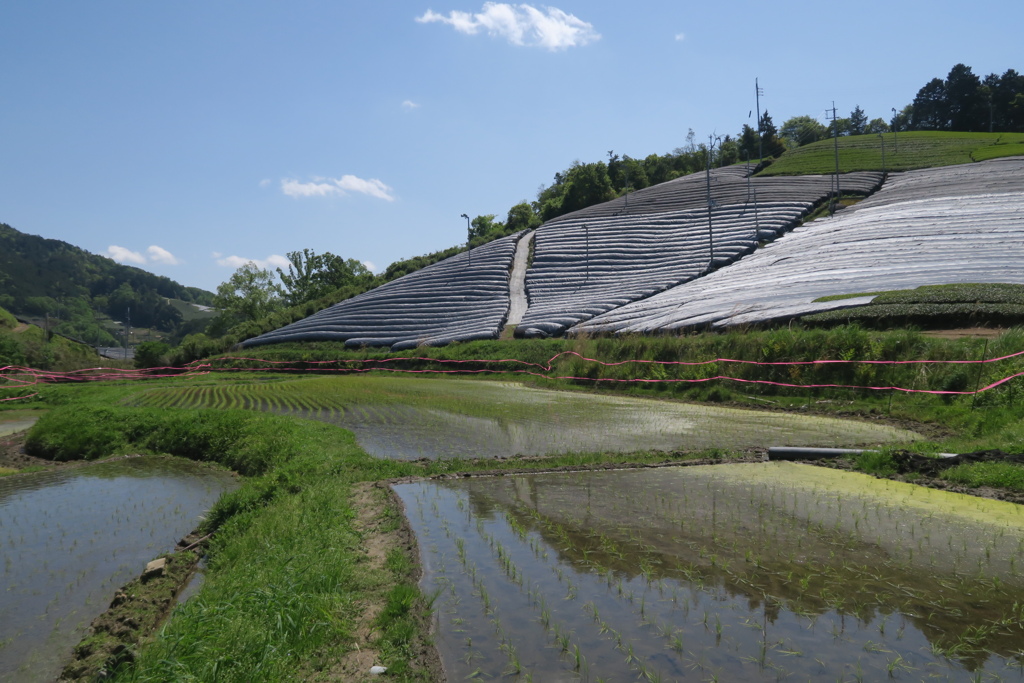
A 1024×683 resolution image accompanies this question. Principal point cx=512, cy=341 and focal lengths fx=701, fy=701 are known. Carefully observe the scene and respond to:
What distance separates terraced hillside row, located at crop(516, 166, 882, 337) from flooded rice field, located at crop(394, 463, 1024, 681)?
3209 cm

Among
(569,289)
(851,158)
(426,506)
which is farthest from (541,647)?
(851,158)

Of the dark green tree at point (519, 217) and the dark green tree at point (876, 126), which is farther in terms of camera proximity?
the dark green tree at point (876, 126)

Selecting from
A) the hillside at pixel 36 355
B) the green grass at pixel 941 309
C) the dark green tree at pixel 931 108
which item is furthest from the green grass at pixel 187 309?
the green grass at pixel 941 309

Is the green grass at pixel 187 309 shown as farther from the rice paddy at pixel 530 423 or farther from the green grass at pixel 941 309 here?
the green grass at pixel 941 309

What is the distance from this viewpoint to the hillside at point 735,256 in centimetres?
3073

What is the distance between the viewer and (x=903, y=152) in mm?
80062

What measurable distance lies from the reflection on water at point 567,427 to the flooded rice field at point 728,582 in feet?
11.0

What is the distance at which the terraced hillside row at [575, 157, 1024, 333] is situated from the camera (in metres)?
27.5

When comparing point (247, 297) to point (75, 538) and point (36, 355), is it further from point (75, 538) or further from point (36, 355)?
point (75, 538)

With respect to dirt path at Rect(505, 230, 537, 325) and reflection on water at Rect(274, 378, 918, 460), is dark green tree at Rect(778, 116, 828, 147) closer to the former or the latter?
dirt path at Rect(505, 230, 537, 325)

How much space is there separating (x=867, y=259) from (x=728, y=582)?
34578 mm

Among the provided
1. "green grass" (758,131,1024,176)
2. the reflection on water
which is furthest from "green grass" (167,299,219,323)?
the reflection on water

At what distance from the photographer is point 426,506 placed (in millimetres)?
8711

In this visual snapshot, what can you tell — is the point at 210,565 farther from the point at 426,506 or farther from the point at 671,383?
the point at 671,383
